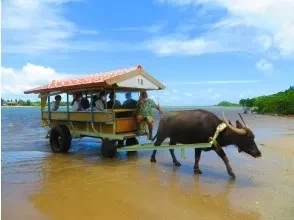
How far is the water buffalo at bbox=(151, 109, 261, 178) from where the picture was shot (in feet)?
22.1

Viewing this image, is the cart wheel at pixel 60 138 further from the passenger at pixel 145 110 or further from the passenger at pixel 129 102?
the passenger at pixel 145 110

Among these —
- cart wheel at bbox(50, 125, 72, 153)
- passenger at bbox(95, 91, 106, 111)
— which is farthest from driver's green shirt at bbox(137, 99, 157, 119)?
cart wheel at bbox(50, 125, 72, 153)

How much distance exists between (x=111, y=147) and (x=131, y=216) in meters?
4.17

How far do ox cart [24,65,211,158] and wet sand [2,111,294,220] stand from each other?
0.49 meters

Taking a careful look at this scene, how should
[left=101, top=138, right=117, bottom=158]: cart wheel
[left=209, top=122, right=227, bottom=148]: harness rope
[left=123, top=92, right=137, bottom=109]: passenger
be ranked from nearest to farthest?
[left=209, top=122, right=227, bottom=148]: harness rope < [left=101, top=138, right=117, bottom=158]: cart wheel < [left=123, top=92, right=137, bottom=109]: passenger

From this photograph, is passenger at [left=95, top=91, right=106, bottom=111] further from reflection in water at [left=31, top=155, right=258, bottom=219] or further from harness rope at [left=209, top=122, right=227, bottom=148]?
harness rope at [left=209, top=122, right=227, bottom=148]

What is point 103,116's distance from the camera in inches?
341

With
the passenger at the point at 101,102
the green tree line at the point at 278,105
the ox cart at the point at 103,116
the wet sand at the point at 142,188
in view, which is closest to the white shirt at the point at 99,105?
the passenger at the point at 101,102

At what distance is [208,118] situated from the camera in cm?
722

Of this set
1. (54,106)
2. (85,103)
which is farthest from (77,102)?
(54,106)

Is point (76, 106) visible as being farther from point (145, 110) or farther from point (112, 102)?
point (145, 110)

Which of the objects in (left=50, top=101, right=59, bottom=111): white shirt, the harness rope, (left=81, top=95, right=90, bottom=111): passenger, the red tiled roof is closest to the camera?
the harness rope

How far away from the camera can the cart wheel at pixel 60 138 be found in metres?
9.75

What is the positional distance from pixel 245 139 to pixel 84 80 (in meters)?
4.18
